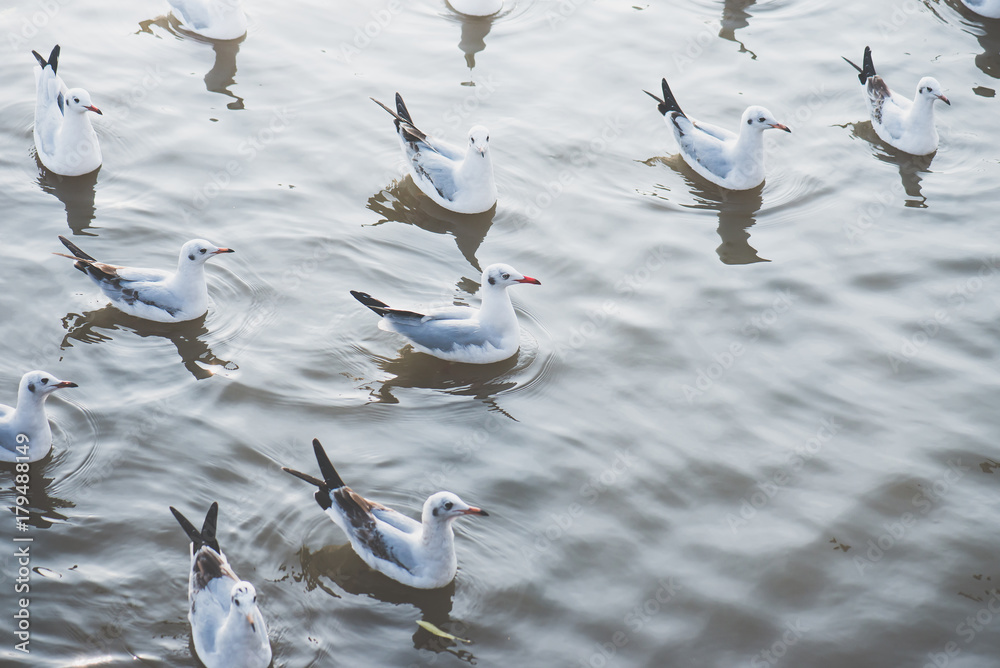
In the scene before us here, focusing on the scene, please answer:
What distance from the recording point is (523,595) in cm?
644

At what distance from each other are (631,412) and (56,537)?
4.38 meters

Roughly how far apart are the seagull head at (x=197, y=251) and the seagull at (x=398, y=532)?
8.92ft

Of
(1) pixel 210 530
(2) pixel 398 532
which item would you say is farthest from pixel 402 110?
(1) pixel 210 530

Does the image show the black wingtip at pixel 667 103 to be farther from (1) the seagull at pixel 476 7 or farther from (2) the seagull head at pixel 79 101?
(2) the seagull head at pixel 79 101

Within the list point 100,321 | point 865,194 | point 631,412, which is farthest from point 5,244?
point 865,194

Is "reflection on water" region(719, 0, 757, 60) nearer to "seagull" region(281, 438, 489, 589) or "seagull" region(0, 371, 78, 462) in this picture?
"seagull" region(281, 438, 489, 589)

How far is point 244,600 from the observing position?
543 cm

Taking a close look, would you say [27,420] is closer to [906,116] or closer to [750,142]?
[750,142]

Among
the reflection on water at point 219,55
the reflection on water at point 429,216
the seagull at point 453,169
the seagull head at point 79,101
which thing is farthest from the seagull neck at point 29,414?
the reflection on water at point 219,55

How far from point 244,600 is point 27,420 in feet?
8.37

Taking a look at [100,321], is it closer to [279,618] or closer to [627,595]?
[279,618]

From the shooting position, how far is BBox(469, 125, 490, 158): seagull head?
32.2 ft

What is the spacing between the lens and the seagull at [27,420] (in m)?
6.81

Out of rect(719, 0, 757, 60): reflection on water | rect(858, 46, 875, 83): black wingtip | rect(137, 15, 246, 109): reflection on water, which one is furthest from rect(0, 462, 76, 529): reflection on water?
rect(719, 0, 757, 60): reflection on water
